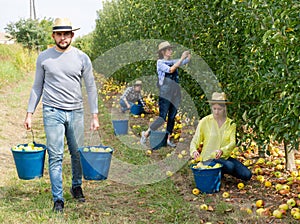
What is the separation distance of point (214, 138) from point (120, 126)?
3.33 m

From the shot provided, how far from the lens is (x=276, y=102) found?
3246 mm

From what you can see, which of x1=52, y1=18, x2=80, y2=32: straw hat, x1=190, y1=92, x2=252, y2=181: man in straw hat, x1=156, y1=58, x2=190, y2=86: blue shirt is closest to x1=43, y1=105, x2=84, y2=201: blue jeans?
x1=52, y1=18, x2=80, y2=32: straw hat

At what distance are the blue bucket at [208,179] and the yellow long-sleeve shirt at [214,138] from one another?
32cm

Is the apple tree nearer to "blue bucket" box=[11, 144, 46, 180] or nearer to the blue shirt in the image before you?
the blue shirt

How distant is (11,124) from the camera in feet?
29.9

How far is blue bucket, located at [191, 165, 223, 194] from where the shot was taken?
4414 millimetres

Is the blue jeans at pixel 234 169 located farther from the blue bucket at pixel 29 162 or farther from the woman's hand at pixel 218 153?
the blue bucket at pixel 29 162

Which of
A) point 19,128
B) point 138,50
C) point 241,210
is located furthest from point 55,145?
point 138,50

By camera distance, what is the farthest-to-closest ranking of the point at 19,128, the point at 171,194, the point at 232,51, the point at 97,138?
the point at 19,128 < the point at 97,138 < the point at 232,51 < the point at 171,194

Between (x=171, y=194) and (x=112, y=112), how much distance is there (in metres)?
6.33

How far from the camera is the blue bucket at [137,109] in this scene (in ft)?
31.9

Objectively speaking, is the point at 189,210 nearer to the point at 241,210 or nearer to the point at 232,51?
the point at 241,210

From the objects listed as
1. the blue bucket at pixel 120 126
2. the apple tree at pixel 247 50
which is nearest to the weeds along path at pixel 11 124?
the blue bucket at pixel 120 126

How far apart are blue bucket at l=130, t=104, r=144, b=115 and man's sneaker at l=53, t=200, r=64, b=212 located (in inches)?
224
